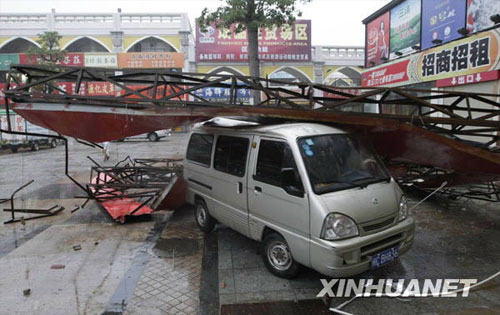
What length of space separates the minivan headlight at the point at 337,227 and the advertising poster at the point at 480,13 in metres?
9.95

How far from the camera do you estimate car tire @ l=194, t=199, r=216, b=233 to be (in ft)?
18.6

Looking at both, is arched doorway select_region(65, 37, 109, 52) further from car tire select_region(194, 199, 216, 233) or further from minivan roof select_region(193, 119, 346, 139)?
minivan roof select_region(193, 119, 346, 139)

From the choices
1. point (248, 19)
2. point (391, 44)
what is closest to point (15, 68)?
point (248, 19)

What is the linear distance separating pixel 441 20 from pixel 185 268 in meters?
12.5

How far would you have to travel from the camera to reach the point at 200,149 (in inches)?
230

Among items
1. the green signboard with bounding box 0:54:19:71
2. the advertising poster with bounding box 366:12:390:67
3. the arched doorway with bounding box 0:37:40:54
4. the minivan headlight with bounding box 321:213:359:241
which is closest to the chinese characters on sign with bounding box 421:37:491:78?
the advertising poster with bounding box 366:12:390:67

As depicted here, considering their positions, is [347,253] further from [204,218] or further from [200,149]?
[200,149]

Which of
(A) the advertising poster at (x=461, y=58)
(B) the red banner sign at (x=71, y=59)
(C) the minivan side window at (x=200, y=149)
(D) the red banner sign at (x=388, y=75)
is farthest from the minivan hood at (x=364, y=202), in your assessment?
(B) the red banner sign at (x=71, y=59)

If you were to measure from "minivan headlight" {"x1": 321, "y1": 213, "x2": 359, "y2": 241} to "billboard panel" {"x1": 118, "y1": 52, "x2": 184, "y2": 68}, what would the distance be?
1153 inches

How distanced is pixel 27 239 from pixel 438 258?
262 inches

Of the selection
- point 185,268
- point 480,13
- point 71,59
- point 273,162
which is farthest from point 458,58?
point 71,59

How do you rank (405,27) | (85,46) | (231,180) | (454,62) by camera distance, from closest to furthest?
(231,180), (454,62), (405,27), (85,46)

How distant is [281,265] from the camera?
13.6ft

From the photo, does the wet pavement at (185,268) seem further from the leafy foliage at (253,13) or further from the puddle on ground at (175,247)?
the leafy foliage at (253,13)
